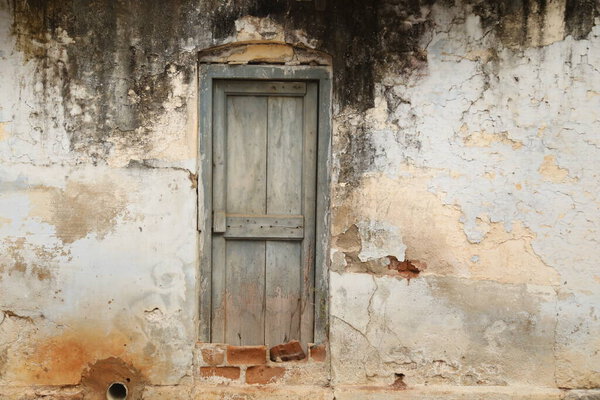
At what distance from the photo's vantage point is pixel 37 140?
3.96 m

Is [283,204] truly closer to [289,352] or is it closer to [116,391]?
[289,352]

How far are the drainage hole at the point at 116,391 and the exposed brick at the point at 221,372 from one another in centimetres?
50

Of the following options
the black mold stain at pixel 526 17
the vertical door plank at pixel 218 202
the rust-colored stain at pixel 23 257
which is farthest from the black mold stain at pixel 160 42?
the rust-colored stain at pixel 23 257

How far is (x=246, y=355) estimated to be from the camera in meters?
4.12

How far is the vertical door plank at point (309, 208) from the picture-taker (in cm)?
409

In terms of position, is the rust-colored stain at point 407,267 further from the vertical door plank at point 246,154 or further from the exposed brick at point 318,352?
the vertical door plank at point 246,154

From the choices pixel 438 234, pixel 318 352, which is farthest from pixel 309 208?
pixel 318 352

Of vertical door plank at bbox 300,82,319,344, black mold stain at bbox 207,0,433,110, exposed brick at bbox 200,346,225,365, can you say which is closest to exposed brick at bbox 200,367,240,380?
exposed brick at bbox 200,346,225,365

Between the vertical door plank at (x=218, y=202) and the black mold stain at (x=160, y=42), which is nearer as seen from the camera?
the black mold stain at (x=160, y=42)

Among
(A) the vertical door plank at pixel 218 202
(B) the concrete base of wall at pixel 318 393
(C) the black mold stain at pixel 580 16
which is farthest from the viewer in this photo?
(A) the vertical door plank at pixel 218 202

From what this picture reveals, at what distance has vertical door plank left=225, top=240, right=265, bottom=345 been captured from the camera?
4.16 metres

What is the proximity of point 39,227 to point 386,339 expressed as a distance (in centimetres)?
228

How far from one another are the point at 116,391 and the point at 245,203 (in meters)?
1.44

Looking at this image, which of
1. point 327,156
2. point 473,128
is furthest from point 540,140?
point 327,156
